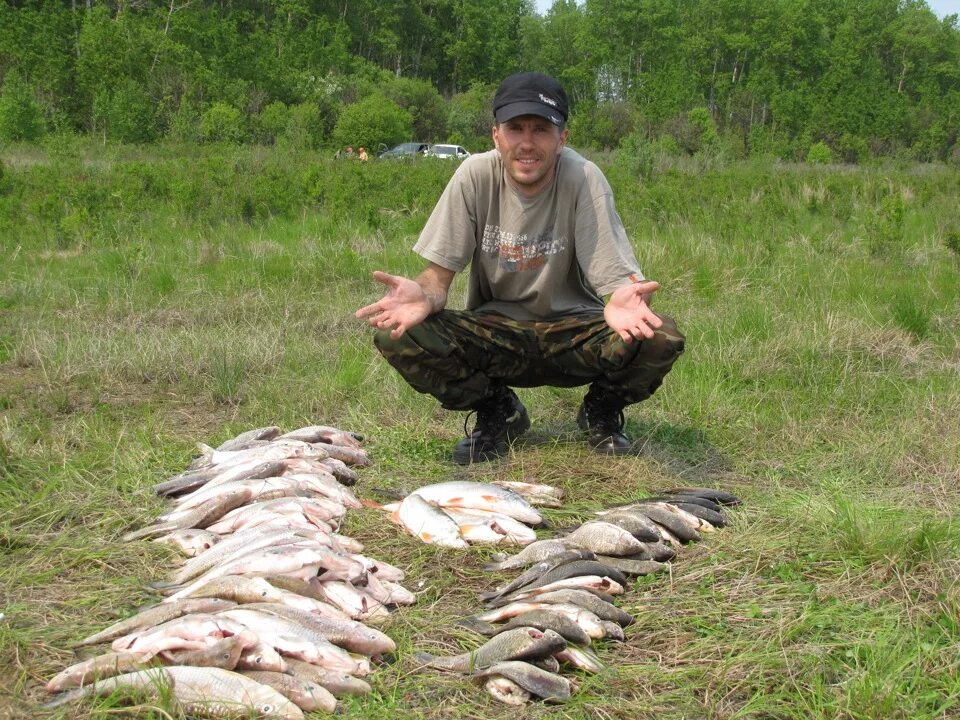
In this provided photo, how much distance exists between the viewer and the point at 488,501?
427 cm

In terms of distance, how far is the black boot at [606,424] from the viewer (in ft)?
17.1

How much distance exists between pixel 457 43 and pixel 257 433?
70952 millimetres

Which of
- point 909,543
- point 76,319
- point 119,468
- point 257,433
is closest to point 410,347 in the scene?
point 257,433

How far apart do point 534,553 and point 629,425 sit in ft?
6.38

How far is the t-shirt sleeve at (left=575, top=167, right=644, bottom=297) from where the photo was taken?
484cm

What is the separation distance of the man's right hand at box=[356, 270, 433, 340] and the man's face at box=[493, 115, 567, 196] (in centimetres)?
77

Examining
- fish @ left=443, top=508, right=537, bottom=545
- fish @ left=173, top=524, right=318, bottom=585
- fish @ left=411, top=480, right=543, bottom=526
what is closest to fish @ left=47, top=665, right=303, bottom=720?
fish @ left=173, top=524, right=318, bottom=585

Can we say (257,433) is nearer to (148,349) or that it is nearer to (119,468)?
(119,468)

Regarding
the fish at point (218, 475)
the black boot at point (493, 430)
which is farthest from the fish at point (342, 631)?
the black boot at point (493, 430)

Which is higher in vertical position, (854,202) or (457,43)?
(457,43)

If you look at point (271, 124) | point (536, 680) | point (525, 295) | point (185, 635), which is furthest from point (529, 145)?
point (271, 124)

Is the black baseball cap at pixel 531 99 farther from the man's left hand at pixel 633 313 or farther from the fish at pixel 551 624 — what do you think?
the fish at pixel 551 624

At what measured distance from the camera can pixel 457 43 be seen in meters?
72.1

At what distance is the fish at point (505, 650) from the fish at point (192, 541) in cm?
121
